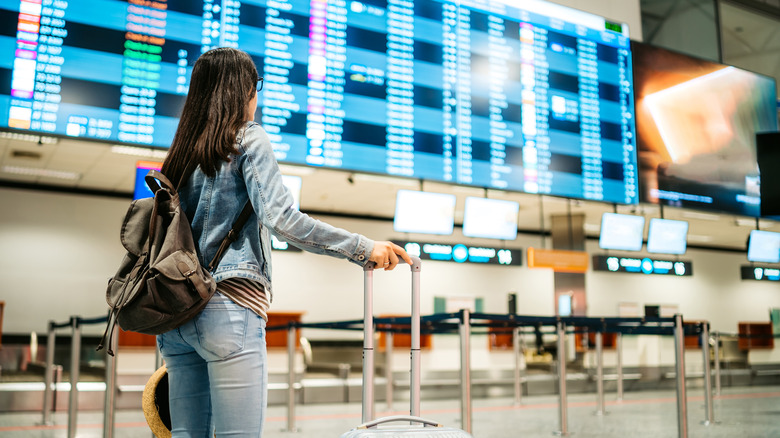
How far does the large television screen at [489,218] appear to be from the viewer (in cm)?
756

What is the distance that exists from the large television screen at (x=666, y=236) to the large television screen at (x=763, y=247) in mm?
1479

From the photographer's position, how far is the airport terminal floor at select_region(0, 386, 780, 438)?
535cm

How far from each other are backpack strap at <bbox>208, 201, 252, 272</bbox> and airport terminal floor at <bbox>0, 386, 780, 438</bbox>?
398cm

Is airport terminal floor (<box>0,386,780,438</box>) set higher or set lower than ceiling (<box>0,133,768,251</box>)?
lower

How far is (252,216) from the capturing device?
1490mm

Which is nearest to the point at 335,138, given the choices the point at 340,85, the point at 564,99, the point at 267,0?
the point at 340,85

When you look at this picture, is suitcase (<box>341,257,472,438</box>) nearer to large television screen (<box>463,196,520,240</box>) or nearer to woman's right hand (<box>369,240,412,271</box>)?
woman's right hand (<box>369,240,412,271</box>)

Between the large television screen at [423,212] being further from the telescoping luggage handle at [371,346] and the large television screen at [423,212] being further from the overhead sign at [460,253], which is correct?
the telescoping luggage handle at [371,346]

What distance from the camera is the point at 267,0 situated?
5.75m

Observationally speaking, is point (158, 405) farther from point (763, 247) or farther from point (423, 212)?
point (763, 247)

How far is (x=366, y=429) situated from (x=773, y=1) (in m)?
15.6

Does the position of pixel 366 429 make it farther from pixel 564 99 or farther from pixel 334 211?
pixel 334 211

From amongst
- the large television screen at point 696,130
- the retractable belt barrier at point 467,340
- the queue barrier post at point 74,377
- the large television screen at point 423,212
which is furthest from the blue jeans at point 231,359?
the large television screen at point 696,130

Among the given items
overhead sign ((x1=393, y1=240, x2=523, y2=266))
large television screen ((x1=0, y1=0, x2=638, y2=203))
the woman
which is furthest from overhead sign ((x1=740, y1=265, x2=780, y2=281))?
the woman
